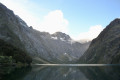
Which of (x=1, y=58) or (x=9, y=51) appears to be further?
(x=9, y=51)

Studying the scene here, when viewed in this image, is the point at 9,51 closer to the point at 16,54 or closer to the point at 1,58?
the point at 16,54

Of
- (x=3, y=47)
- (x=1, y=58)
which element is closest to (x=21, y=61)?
(x=3, y=47)

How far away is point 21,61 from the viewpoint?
7648 inches

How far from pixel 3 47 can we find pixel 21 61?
2447cm

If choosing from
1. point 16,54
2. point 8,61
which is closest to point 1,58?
point 8,61

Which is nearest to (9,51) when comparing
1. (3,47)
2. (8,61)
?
(3,47)

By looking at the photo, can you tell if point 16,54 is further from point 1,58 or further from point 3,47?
point 1,58

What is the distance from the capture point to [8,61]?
163 metres

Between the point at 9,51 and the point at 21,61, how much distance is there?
16811 mm

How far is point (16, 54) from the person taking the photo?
630 ft

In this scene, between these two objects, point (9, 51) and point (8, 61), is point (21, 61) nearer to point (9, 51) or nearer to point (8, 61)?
point (9, 51)

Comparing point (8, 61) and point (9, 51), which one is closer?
point (8, 61)

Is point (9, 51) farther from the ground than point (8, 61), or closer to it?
farther from the ground

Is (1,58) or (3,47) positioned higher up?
(3,47)
